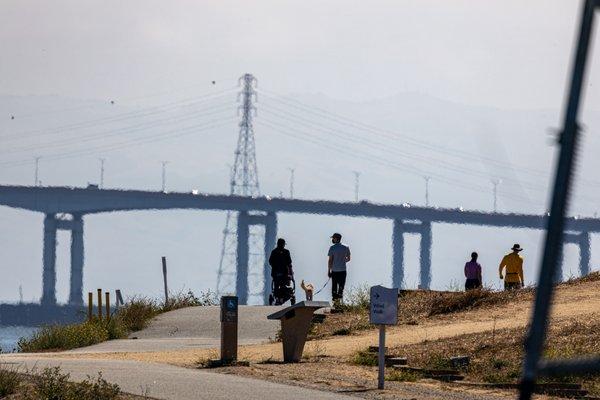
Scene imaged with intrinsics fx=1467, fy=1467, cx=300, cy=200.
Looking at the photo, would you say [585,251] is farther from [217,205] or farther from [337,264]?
[337,264]

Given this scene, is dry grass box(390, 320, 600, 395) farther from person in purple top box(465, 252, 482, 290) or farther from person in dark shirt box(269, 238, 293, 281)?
person in purple top box(465, 252, 482, 290)

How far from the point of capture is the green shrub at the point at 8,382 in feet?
43.5

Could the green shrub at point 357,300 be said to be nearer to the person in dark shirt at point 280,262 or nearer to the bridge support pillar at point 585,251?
the person in dark shirt at point 280,262

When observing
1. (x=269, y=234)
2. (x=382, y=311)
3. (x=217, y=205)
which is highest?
(x=217, y=205)

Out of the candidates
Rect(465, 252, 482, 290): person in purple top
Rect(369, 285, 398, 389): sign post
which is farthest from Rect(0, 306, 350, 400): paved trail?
Rect(465, 252, 482, 290): person in purple top

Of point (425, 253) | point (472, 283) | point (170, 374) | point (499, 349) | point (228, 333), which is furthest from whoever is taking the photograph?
point (425, 253)

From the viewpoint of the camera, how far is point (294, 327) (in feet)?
59.4

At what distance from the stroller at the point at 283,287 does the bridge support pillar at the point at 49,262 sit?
11133 centimetres

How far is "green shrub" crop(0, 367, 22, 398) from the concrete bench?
4.67 meters

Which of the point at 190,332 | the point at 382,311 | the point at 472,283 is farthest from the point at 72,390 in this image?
the point at 472,283

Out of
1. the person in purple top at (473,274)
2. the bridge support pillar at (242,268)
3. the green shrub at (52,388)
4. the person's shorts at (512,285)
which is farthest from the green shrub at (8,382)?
the bridge support pillar at (242,268)

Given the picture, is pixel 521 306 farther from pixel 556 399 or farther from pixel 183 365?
pixel 556 399

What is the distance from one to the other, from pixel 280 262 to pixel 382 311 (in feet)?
47.3

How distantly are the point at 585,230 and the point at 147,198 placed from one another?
43085 mm
